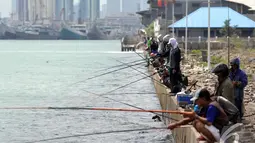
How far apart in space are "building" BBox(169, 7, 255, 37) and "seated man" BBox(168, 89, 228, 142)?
61461 mm

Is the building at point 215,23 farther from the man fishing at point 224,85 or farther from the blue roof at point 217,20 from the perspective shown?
the man fishing at point 224,85

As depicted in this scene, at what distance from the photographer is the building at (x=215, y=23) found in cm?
7144

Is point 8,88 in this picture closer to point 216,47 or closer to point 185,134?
point 216,47

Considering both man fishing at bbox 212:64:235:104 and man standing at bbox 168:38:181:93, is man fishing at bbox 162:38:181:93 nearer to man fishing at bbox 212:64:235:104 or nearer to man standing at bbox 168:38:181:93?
man standing at bbox 168:38:181:93

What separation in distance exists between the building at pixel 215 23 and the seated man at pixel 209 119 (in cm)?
6146

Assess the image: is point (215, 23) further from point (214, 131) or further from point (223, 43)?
point (214, 131)


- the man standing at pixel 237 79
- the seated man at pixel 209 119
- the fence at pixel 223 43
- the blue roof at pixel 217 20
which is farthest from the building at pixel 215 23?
the seated man at pixel 209 119

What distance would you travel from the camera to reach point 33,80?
1777 inches

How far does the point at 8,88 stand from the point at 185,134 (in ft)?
90.2

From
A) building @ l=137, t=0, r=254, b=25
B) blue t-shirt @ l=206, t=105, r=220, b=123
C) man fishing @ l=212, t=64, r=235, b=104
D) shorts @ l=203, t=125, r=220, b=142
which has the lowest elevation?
shorts @ l=203, t=125, r=220, b=142

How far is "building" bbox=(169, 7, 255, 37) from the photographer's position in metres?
71.4

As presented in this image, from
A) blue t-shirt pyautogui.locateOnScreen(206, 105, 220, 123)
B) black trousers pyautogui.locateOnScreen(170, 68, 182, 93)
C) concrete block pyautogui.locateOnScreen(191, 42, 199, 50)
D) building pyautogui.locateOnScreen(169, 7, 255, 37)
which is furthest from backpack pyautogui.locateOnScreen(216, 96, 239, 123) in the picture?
building pyautogui.locateOnScreen(169, 7, 255, 37)

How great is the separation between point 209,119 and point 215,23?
64239mm

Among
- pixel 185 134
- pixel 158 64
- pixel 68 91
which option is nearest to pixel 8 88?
pixel 68 91
